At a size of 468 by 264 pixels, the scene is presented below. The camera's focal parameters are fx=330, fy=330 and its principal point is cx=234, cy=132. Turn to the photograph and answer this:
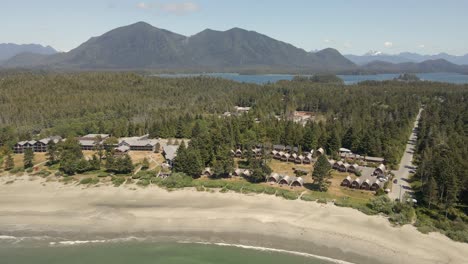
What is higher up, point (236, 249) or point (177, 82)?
point (177, 82)

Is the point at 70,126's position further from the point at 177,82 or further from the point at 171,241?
the point at 177,82

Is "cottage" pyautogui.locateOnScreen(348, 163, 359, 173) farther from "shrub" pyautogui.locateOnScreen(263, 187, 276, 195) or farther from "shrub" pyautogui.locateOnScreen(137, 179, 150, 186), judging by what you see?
"shrub" pyautogui.locateOnScreen(137, 179, 150, 186)

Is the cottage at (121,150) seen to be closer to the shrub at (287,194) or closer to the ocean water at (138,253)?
the ocean water at (138,253)

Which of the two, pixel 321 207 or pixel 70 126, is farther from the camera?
pixel 70 126

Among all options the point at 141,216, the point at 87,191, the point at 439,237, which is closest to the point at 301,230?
the point at 439,237

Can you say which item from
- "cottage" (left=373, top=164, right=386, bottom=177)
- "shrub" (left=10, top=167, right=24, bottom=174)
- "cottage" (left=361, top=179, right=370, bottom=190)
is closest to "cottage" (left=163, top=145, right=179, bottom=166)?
"shrub" (left=10, top=167, right=24, bottom=174)

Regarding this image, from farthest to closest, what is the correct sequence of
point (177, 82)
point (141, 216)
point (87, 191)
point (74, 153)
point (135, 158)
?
point (177, 82)
point (135, 158)
point (74, 153)
point (87, 191)
point (141, 216)

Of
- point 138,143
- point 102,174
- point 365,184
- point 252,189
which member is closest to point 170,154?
point 102,174
